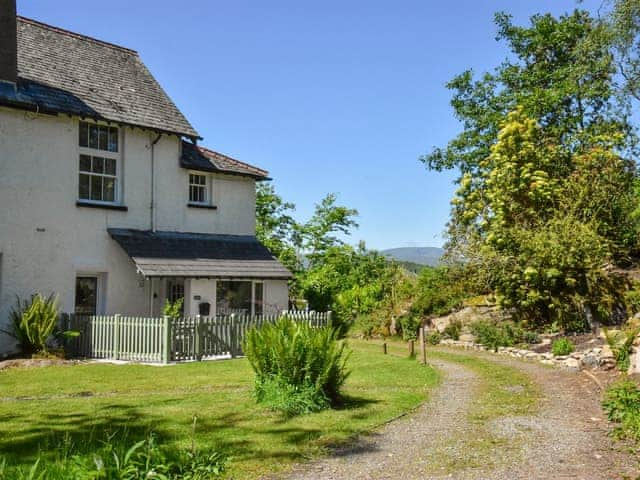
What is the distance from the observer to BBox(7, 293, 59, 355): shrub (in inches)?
691

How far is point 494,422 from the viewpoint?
8.98 metres

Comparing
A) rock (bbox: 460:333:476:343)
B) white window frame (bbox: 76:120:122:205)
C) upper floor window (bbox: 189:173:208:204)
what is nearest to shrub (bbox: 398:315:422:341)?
rock (bbox: 460:333:476:343)

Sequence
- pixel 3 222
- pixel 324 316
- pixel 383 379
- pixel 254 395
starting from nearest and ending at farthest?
pixel 254 395 < pixel 383 379 < pixel 3 222 < pixel 324 316

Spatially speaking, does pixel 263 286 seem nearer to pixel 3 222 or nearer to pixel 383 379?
pixel 3 222

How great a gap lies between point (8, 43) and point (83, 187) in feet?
15.6

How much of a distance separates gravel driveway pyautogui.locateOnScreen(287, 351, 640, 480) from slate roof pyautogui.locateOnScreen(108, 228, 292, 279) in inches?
461

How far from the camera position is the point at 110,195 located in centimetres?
2127

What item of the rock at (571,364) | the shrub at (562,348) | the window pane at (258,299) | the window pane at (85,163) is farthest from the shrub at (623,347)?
the window pane at (85,163)

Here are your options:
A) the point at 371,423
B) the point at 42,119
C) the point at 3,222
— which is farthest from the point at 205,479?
the point at 42,119

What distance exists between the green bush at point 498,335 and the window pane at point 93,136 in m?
13.7

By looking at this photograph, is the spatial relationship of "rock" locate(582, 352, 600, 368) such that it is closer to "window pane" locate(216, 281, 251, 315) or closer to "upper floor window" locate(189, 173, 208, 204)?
"window pane" locate(216, 281, 251, 315)

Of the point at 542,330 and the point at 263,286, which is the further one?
the point at 263,286

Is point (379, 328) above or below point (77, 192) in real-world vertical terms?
below

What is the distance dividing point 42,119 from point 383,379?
518 inches
